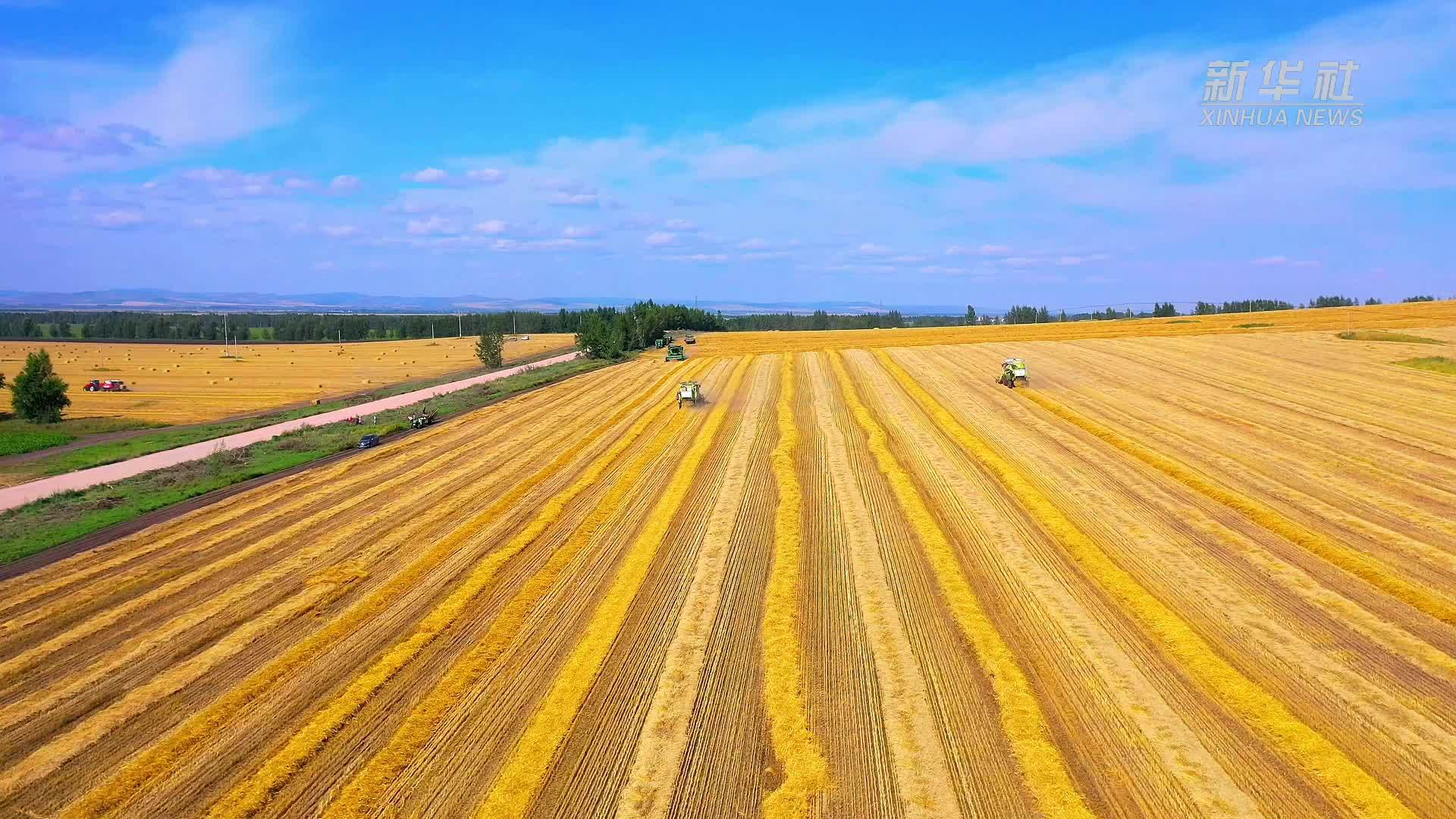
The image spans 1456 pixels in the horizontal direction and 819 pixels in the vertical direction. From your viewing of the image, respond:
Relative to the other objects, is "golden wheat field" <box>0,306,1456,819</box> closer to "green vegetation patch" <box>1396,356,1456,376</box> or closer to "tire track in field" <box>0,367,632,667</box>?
"tire track in field" <box>0,367,632,667</box>

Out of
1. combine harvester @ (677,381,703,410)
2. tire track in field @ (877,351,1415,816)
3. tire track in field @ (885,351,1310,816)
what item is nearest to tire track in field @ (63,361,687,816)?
tire track in field @ (885,351,1310,816)

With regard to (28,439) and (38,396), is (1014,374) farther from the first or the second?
(38,396)

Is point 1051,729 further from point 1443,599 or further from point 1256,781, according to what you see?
point 1443,599

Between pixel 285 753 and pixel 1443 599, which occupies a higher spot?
pixel 1443 599

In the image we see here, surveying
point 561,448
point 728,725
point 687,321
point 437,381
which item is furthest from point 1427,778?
point 687,321

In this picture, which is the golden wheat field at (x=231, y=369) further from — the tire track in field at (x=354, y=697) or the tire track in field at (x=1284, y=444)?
the tire track in field at (x=1284, y=444)

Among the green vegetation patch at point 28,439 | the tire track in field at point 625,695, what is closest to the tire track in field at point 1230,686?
the tire track in field at point 625,695
